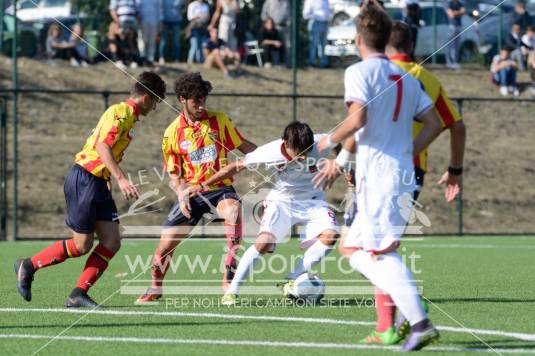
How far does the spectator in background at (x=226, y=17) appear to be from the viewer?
22.7 m

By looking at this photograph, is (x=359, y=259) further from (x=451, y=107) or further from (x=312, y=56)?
(x=312, y=56)

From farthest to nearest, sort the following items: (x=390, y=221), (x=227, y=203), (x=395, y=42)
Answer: (x=227, y=203) < (x=395, y=42) < (x=390, y=221)

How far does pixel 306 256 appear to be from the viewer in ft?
30.9

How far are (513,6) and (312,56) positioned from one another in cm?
492

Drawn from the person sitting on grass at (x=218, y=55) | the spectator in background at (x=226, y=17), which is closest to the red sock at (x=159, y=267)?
the spectator in background at (x=226, y=17)

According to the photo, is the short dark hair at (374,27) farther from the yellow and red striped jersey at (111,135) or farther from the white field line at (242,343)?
the yellow and red striped jersey at (111,135)

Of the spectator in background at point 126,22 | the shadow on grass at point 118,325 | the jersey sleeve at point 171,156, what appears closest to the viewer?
the shadow on grass at point 118,325

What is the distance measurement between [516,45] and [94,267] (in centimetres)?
1700

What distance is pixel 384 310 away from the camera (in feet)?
22.6

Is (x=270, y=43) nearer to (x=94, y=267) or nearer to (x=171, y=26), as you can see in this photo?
(x=171, y=26)

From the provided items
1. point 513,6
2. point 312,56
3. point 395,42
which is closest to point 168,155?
point 395,42

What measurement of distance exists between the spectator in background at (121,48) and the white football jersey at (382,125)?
1581cm

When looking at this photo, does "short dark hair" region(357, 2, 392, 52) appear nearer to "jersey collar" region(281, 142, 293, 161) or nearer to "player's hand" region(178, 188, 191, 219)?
"jersey collar" region(281, 142, 293, 161)

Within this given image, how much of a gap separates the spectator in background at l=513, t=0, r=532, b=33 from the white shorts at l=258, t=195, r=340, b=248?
52.4ft
